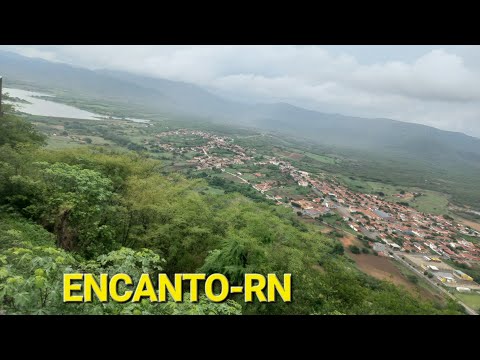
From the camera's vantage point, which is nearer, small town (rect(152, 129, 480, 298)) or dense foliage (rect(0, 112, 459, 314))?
dense foliage (rect(0, 112, 459, 314))

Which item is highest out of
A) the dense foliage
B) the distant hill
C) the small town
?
the distant hill

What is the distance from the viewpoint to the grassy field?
9500mm

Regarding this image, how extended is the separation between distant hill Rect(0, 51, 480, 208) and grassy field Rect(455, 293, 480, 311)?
33353mm

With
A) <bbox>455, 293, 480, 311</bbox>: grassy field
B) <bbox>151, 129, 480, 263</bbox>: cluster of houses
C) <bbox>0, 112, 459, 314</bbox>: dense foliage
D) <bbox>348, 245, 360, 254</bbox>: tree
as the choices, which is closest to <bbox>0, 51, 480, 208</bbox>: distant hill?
<bbox>151, 129, 480, 263</bbox>: cluster of houses

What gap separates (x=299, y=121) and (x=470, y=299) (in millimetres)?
157452

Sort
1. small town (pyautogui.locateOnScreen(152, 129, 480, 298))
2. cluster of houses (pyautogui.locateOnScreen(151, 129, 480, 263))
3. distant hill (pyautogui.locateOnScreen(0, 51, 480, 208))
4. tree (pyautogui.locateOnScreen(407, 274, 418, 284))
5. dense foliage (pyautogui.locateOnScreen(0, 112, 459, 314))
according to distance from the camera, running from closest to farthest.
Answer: dense foliage (pyautogui.locateOnScreen(0, 112, 459, 314)) < tree (pyautogui.locateOnScreen(407, 274, 418, 284)) < small town (pyautogui.locateOnScreen(152, 129, 480, 298)) < cluster of houses (pyautogui.locateOnScreen(151, 129, 480, 263)) < distant hill (pyautogui.locateOnScreen(0, 51, 480, 208))

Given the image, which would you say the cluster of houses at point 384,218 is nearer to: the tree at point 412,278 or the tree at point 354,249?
the tree at point 354,249

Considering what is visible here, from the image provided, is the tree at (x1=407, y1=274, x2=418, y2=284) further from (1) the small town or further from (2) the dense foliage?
(2) the dense foliage

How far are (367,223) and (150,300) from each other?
797 inches

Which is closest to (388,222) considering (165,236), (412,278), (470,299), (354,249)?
(354,249)

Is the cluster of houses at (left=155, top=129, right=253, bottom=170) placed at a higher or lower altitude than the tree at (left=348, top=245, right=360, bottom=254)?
higher

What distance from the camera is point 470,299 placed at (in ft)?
33.7

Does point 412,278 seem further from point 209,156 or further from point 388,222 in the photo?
point 209,156
